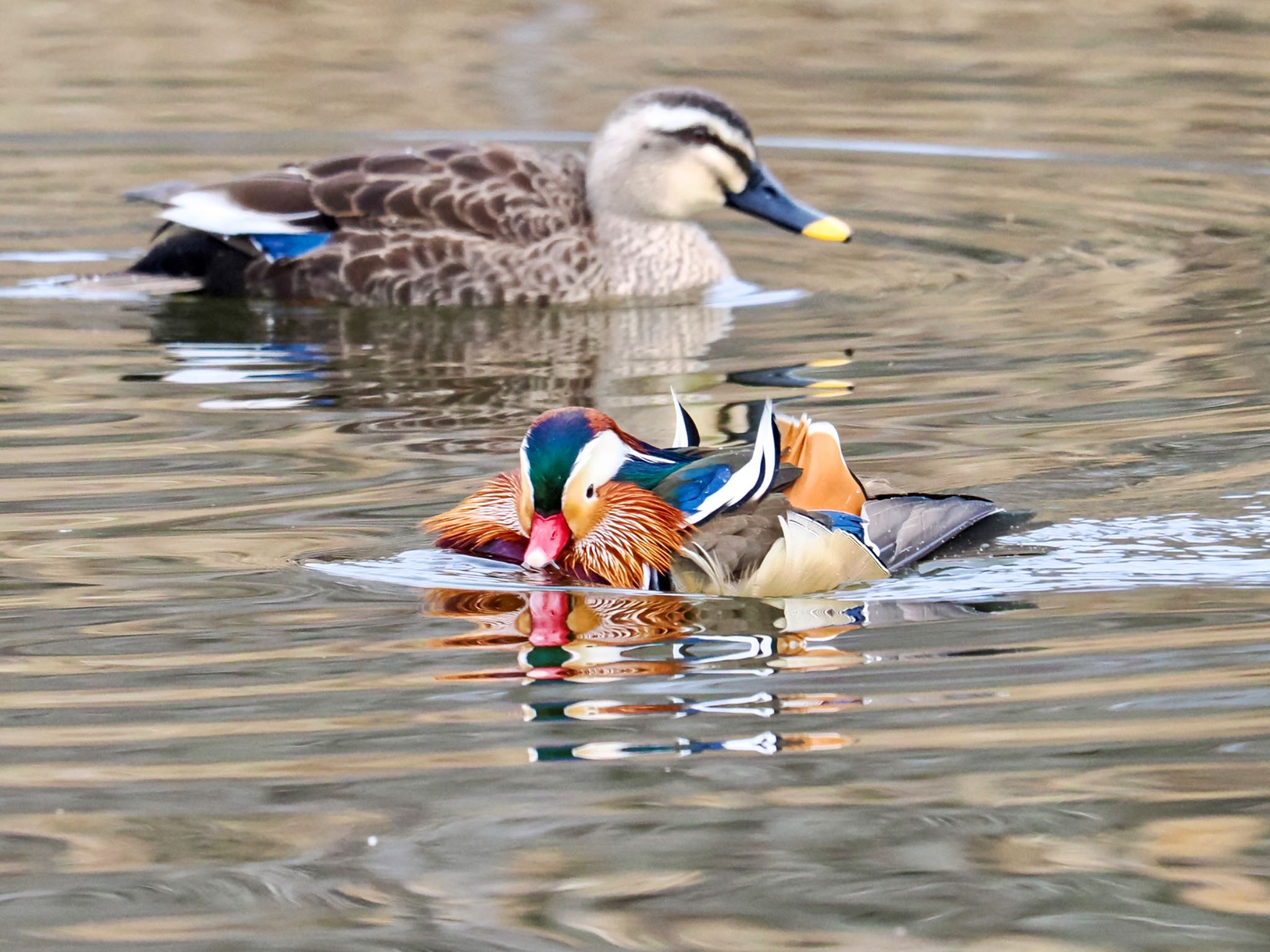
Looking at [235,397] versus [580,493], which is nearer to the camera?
[580,493]

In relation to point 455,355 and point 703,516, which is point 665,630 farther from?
point 455,355

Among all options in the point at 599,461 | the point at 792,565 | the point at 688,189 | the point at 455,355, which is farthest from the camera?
the point at 688,189

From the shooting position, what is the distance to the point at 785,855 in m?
4.30

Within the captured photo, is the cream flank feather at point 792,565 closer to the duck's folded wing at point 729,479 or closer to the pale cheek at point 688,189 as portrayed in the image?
Answer: the duck's folded wing at point 729,479

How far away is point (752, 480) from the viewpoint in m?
5.79

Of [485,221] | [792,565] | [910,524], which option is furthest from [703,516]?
[485,221]

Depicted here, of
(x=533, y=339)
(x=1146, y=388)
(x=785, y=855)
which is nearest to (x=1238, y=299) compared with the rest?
(x=1146, y=388)

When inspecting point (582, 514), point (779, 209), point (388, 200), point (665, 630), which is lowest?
point (665, 630)

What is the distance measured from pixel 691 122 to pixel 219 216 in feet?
7.61

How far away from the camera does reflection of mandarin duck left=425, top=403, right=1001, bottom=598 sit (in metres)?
5.83

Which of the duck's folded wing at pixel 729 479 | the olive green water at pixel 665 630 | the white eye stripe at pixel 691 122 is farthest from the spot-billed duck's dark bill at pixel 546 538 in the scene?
the white eye stripe at pixel 691 122

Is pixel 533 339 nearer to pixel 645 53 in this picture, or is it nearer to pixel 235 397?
pixel 235 397

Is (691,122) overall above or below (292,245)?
above

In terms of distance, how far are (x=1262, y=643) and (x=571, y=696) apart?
5.55 feet
